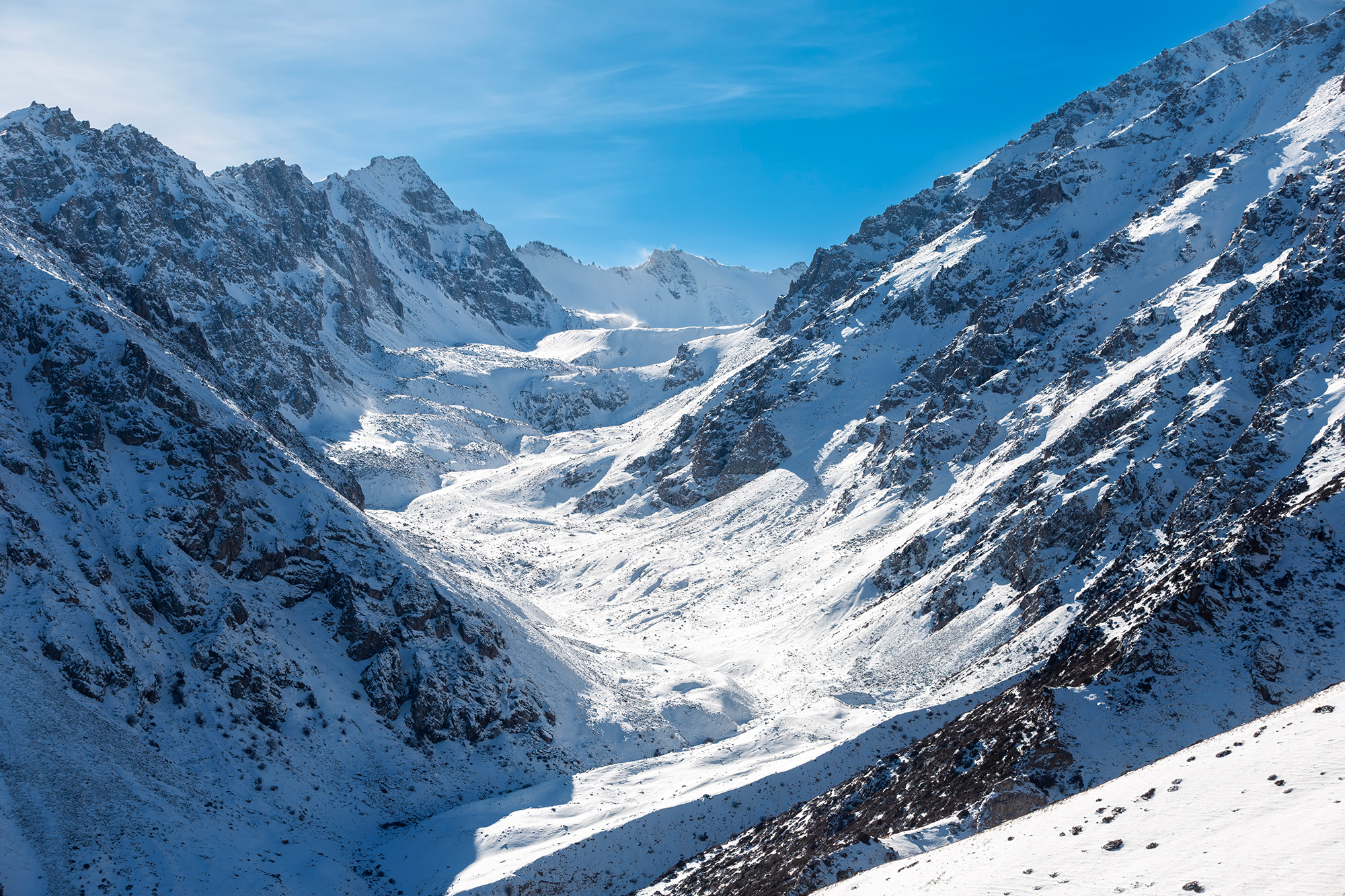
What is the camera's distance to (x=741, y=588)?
89188 millimetres

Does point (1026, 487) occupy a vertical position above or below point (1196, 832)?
above

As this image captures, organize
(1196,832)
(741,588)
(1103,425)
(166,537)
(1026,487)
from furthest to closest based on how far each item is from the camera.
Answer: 1. (741,588)
2. (1026,487)
3. (1103,425)
4. (166,537)
5. (1196,832)

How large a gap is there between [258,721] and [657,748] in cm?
2565

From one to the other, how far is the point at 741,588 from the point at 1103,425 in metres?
38.8

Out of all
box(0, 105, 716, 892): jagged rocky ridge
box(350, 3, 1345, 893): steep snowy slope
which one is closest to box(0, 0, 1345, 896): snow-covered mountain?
box(0, 105, 716, 892): jagged rocky ridge

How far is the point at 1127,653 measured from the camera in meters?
32.9

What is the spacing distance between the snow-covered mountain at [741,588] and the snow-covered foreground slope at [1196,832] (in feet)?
23.3

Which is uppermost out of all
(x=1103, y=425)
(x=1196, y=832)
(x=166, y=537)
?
(x=166, y=537)

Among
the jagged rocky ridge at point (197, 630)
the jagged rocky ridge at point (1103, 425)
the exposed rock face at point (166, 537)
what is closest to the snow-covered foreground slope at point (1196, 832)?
the jagged rocky ridge at point (1103, 425)

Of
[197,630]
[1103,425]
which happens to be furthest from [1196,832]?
[1103,425]

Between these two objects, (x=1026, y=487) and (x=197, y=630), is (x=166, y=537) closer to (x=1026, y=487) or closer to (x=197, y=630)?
(x=197, y=630)

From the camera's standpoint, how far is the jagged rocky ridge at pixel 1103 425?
3172cm

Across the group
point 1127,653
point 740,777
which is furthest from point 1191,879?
point 740,777

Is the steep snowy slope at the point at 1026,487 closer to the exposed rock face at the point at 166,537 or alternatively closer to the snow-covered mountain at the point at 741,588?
the snow-covered mountain at the point at 741,588
